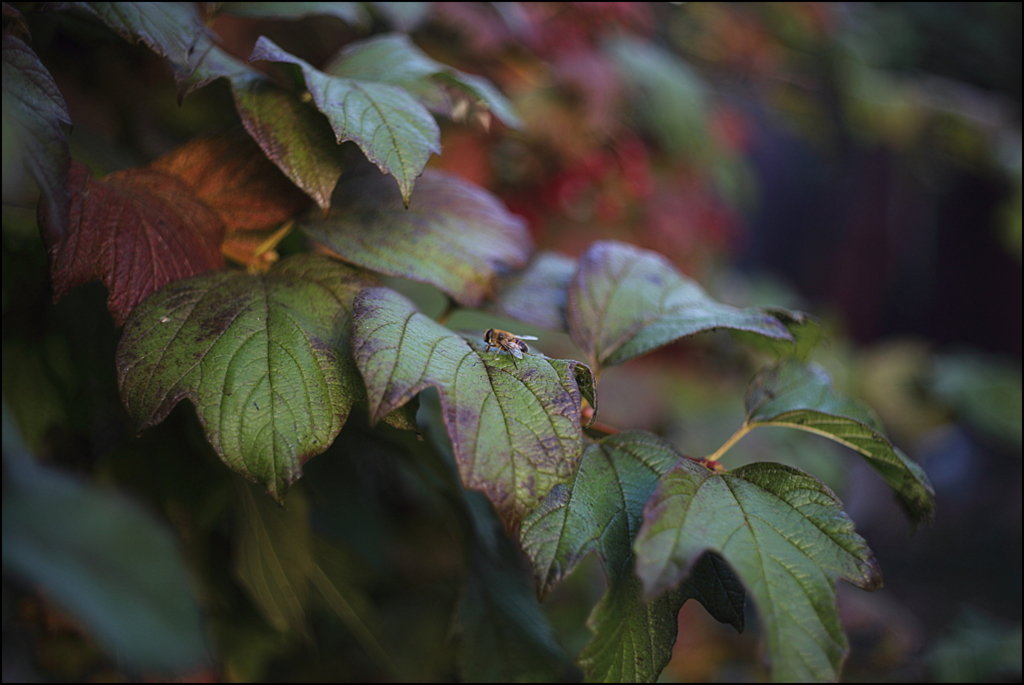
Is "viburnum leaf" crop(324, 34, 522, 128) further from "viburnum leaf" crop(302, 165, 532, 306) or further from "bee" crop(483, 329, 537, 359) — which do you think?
"bee" crop(483, 329, 537, 359)

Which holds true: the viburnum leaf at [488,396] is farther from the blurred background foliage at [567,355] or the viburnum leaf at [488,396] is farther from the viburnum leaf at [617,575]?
the blurred background foliage at [567,355]

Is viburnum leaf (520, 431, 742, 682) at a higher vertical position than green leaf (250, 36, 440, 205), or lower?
lower

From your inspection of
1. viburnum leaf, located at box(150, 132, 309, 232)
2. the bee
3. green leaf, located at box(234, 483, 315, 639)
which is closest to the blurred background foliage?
green leaf, located at box(234, 483, 315, 639)

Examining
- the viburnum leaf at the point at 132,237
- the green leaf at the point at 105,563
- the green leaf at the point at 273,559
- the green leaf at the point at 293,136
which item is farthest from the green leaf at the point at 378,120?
the green leaf at the point at 273,559

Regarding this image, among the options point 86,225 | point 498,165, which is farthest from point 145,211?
point 498,165

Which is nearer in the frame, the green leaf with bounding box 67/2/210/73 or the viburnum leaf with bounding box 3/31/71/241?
the viburnum leaf with bounding box 3/31/71/241
